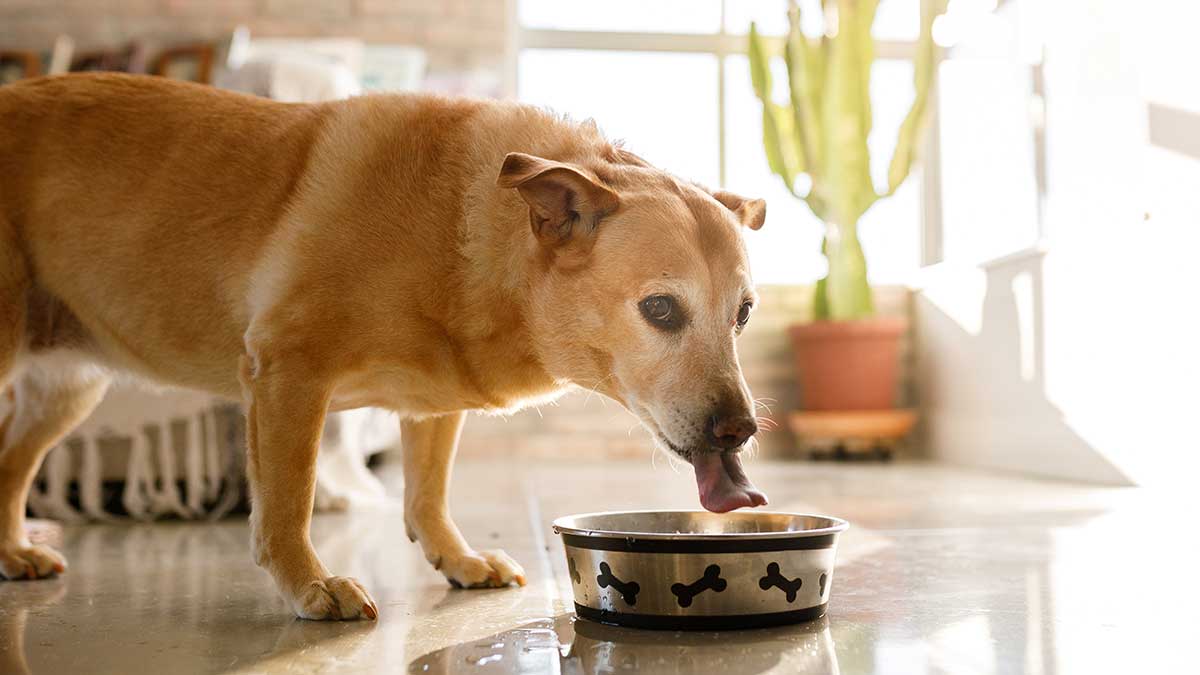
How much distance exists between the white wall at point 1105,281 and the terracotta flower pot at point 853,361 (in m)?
0.43

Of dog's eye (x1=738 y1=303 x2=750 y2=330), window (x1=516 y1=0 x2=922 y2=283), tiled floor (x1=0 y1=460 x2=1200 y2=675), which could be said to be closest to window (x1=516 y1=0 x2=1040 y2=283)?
window (x1=516 y1=0 x2=922 y2=283)

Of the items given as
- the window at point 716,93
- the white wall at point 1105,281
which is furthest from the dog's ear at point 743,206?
the window at point 716,93

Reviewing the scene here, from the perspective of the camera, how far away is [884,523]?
8.34 feet

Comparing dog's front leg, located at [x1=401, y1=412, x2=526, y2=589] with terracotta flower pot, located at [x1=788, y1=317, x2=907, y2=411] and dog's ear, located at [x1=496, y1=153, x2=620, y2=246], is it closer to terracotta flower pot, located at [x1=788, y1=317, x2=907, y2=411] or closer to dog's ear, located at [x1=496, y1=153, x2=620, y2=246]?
dog's ear, located at [x1=496, y1=153, x2=620, y2=246]

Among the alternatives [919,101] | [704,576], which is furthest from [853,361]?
[704,576]

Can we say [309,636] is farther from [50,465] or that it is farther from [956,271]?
[956,271]

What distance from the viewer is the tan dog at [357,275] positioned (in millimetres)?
1472

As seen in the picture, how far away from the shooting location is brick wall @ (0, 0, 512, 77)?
5387 mm

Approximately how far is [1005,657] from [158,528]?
2050 mm

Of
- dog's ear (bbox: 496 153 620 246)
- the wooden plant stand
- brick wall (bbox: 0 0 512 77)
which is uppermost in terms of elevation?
brick wall (bbox: 0 0 512 77)

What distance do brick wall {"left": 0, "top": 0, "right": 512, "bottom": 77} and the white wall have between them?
253 centimetres

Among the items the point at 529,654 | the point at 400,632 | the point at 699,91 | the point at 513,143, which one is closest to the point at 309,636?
the point at 400,632

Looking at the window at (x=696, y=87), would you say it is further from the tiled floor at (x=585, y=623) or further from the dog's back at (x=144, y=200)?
the dog's back at (x=144, y=200)

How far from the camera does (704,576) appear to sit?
52.6 inches
